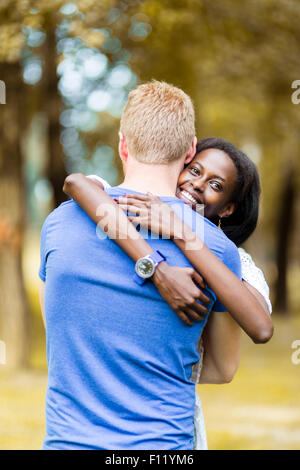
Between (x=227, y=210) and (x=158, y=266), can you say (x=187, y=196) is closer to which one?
(x=227, y=210)

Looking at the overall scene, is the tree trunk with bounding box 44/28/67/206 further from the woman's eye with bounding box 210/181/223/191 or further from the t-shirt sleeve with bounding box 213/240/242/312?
the t-shirt sleeve with bounding box 213/240/242/312

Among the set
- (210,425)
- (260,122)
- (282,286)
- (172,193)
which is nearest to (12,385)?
(210,425)

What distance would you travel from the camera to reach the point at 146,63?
11.1m

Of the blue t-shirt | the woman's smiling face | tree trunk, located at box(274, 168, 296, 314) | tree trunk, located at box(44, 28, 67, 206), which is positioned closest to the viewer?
the blue t-shirt

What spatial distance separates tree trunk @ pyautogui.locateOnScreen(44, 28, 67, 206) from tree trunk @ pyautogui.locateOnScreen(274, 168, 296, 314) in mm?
7912

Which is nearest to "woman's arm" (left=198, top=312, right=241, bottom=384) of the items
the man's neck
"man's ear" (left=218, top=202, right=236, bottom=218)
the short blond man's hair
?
the man's neck

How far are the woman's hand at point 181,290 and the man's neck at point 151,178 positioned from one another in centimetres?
29

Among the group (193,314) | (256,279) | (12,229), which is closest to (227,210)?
(256,279)

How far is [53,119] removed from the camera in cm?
1177

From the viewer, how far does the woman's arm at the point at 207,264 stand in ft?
6.45

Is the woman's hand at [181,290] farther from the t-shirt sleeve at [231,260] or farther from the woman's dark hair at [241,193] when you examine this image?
the woman's dark hair at [241,193]

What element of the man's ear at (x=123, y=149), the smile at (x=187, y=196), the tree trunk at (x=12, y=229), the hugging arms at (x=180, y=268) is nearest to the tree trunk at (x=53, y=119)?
the tree trunk at (x=12, y=229)

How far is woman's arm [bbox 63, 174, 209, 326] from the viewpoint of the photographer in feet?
6.31
